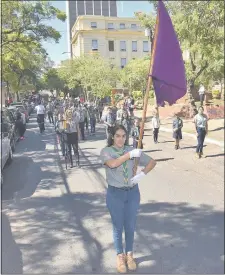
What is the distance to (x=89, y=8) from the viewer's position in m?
2.70

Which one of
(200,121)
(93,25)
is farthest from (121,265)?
(200,121)

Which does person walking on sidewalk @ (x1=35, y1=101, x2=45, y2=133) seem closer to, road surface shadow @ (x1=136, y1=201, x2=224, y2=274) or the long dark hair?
road surface shadow @ (x1=136, y1=201, x2=224, y2=274)

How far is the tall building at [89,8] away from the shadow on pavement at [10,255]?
3.02 m

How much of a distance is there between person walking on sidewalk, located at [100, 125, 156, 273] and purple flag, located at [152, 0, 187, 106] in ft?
1.93

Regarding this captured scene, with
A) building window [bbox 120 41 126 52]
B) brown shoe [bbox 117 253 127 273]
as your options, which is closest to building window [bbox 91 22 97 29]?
building window [bbox 120 41 126 52]

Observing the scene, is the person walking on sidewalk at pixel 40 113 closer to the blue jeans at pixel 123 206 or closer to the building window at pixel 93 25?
the blue jeans at pixel 123 206

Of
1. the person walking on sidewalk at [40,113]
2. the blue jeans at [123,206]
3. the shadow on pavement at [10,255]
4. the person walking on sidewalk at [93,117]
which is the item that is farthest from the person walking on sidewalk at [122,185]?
the person walking on sidewalk at [93,117]

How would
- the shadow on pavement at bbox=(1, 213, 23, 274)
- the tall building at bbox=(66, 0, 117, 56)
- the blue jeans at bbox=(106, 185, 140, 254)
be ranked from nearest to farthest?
the tall building at bbox=(66, 0, 117, 56)
the blue jeans at bbox=(106, 185, 140, 254)
the shadow on pavement at bbox=(1, 213, 23, 274)

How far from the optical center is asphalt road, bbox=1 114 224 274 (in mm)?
4642

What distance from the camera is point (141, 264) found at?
4.53 m

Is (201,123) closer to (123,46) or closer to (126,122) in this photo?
(126,122)

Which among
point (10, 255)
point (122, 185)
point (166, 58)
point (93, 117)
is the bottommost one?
point (10, 255)

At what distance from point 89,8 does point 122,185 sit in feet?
5.14

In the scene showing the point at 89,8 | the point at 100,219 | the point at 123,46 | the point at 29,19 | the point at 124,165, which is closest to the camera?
the point at 89,8
